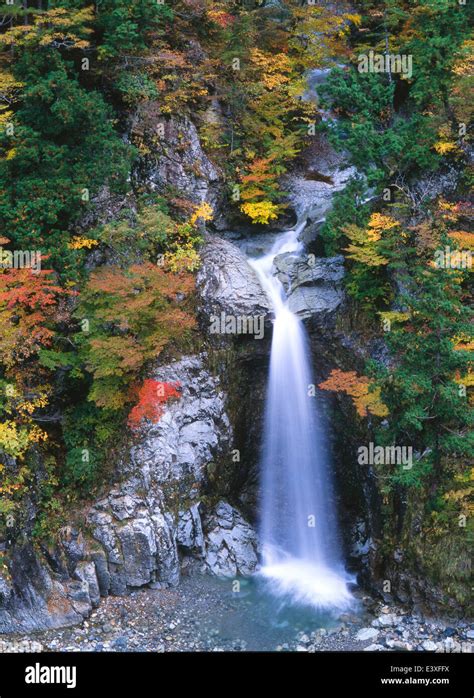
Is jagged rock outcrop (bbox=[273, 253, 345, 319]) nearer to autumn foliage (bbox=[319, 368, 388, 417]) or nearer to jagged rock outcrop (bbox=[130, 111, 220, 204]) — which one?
autumn foliage (bbox=[319, 368, 388, 417])

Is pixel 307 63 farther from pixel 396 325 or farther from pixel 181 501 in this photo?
pixel 181 501

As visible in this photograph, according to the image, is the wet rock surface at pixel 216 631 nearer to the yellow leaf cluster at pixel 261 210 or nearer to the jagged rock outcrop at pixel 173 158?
the yellow leaf cluster at pixel 261 210

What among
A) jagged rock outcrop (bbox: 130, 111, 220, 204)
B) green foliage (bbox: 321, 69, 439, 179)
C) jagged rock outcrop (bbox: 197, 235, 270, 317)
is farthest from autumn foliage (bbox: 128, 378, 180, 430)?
green foliage (bbox: 321, 69, 439, 179)

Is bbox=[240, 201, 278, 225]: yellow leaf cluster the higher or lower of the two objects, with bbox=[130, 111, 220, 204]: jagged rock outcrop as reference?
lower

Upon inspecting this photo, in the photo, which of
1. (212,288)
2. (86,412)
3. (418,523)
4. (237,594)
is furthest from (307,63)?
(237,594)

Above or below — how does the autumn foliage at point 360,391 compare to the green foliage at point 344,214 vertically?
below

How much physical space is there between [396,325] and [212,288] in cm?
486

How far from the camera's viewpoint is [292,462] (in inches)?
619

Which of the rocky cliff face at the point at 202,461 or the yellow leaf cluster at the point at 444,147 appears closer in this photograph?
the rocky cliff face at the point at 202,461

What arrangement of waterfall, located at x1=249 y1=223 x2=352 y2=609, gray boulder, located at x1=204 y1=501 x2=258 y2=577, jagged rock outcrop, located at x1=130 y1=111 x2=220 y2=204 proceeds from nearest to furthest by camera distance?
gray boulder, located at x1=204 y1=501 x2=258 y2=577 → waterfall, located at x1=249 y1=223 x2=352 y2=609 → jagged rock outcrop, located at x1=130 y1=111 x2=220 y2=204

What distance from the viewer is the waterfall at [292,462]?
49.4 feet

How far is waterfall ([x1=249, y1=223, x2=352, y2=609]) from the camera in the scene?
15.1m

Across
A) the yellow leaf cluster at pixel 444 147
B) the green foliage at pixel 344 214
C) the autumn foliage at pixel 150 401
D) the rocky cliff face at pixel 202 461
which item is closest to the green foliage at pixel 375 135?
the yellow leaf cluster at pixel 444 147

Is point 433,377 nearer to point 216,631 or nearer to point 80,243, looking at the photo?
point 216,631
